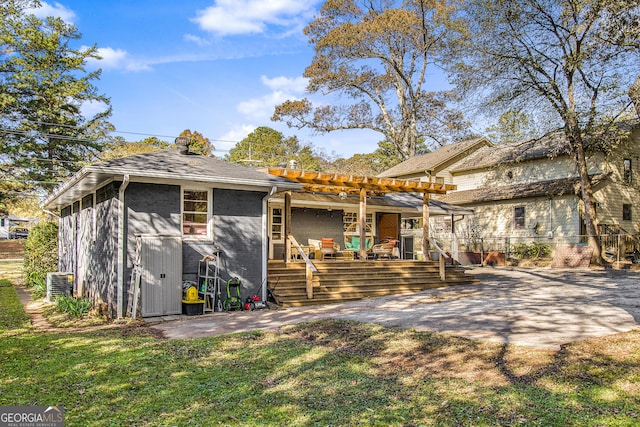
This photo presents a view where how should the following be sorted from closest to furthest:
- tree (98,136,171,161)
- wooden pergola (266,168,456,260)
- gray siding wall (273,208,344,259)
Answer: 1. wooden pergola (266,168,456,260)
2. gray siding wall (273,208,344,259)
3. tree (98,136,171,161)

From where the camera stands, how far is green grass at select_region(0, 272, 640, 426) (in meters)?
4.11

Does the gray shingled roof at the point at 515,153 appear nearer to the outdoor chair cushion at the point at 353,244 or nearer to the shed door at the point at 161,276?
the outdoor chair cushion at the point at 353,244

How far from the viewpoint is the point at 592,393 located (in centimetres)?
441

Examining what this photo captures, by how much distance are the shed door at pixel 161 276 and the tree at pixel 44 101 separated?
71.6 feet

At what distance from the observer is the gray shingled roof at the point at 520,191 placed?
2242cm

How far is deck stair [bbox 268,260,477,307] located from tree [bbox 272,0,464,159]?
19059 millimetres

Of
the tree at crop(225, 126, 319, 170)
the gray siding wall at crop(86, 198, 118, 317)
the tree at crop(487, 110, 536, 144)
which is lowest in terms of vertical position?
the gray siding wall at crop(86, 198, 118, 317)

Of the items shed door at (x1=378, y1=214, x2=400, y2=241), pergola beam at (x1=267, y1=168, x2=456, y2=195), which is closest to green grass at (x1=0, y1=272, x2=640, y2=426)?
pergola beam at (x1=267, y1=168, x2=456, y2=195)

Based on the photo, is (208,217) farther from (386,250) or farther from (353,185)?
(386,250)

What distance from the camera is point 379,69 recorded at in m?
32.7

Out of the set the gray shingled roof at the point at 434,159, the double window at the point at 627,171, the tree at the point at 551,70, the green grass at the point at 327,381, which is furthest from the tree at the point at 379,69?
the green grass at the point at 327,381

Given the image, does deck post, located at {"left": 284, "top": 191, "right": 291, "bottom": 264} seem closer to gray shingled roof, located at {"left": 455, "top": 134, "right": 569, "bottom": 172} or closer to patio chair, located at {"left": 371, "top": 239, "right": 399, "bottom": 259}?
patio chair, located at {"left": 371, "top": 239, "right": 399, "bottom": 259}

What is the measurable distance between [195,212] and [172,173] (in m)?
1.17

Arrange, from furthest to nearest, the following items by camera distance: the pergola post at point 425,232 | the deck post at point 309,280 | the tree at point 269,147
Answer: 1. the tree at point 269,147
2. the pergola post at point 425,232
3. the deck post at point 309,280
